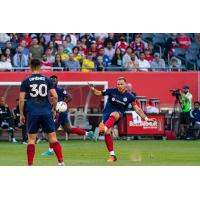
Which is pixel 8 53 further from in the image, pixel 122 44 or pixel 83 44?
pixel 122 44

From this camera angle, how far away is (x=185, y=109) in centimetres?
3709

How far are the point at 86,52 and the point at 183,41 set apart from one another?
4.30 metres

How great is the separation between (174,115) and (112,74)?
2939 mm

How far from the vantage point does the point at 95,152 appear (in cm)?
2725

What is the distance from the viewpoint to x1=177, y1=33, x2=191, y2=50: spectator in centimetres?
3931

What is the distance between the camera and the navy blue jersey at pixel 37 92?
19.6 metres

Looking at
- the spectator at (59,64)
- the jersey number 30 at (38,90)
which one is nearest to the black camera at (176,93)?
the spectator at (59,64)

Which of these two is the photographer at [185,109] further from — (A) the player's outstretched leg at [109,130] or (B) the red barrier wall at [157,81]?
Answer: (A) the player's outstretched leg at [109,130]

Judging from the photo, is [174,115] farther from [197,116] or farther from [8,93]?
[8,93]

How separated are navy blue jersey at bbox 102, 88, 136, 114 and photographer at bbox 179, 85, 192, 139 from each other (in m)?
13.5

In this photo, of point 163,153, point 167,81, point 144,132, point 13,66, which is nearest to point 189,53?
point 167,81

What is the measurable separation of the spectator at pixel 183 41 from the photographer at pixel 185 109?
295 cm

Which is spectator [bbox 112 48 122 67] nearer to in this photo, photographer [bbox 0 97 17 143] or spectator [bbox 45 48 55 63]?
spectator [bbox 45 48 55 63]

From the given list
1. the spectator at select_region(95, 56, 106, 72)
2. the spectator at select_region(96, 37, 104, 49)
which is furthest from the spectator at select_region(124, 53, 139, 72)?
the spectator at select_region(96, 37, 104, 49)
